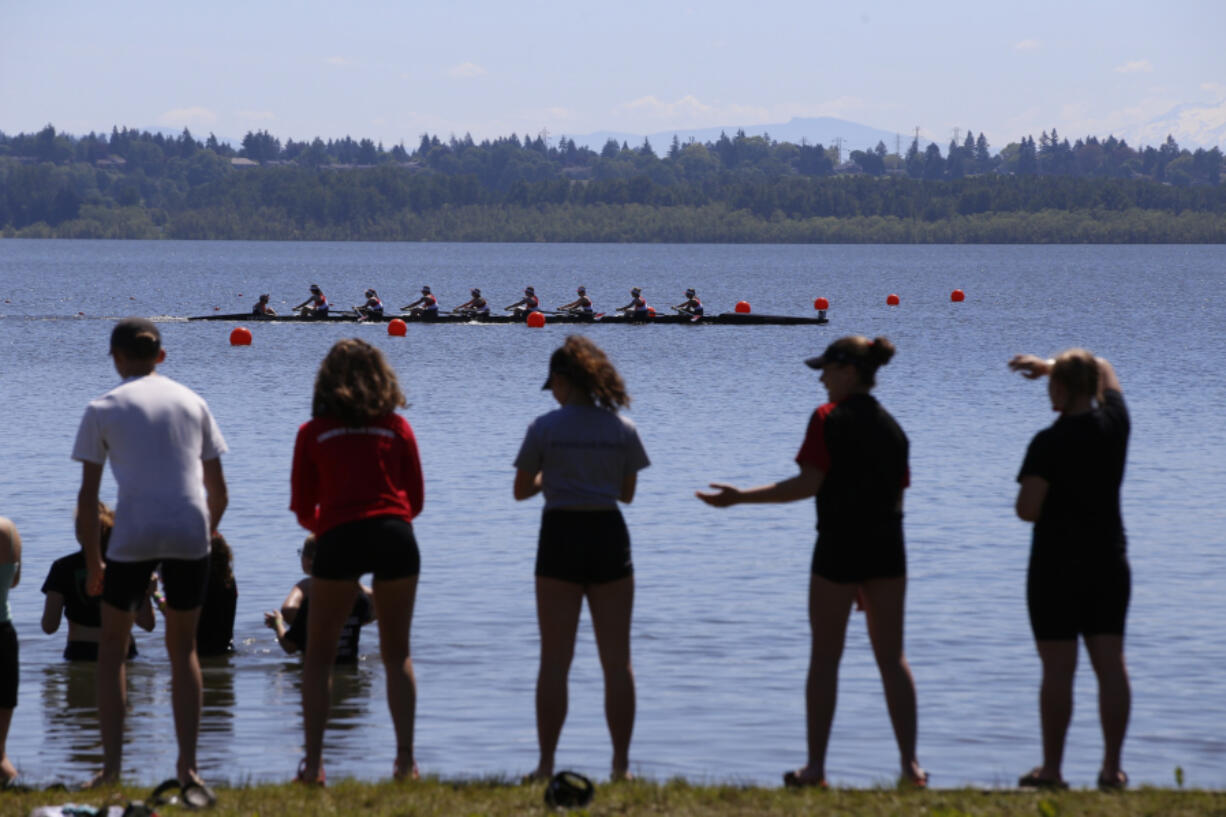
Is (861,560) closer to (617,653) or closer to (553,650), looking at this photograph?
(617,653)

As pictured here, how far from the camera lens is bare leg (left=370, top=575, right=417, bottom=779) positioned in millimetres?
6875

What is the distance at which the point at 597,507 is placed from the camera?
6922mm

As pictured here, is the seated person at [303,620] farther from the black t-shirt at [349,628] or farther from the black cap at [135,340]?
the black cap at [135,340]

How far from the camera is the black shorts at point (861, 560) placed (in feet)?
22.2

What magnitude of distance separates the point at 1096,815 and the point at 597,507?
93.1 inches

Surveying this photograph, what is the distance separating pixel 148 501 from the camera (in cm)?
666

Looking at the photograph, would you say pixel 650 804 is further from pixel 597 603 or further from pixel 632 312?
pixel 632 312

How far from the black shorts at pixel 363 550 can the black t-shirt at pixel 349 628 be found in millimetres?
3246

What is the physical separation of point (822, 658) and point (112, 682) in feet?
10.1

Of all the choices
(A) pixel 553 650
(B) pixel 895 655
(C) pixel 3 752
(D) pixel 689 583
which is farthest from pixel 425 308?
(B) pixel 895 655

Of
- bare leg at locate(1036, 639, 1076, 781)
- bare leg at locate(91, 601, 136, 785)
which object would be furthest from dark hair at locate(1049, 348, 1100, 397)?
bare leg at locate(91, 601, 136, 785)

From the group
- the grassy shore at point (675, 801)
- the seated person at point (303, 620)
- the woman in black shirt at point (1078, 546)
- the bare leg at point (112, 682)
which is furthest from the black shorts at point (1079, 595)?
the seated person at point (303, 620)

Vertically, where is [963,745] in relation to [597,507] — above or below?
below

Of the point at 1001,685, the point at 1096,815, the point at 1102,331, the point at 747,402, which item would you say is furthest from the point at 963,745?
the point at 1102,331
